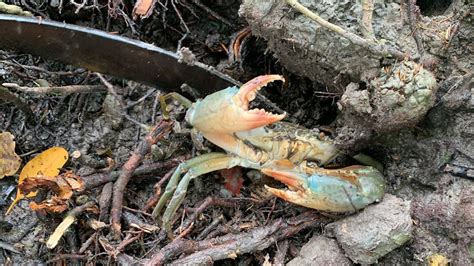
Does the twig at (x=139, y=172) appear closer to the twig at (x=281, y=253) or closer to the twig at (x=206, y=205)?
Answer: the twig at (x=206, y=205)

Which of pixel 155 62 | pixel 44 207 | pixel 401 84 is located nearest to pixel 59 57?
pixel 155 62

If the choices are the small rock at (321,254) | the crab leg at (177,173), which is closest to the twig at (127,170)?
the crab leg at (177,173)

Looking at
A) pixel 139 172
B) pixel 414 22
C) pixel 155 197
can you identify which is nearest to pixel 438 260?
pixel 414 22

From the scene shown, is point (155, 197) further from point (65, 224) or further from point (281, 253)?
point (281, 253)

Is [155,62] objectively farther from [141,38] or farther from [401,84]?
[401,84]

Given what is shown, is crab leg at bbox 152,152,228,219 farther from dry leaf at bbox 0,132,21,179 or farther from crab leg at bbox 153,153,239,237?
dry leaf at bbox 0,132,21,179
